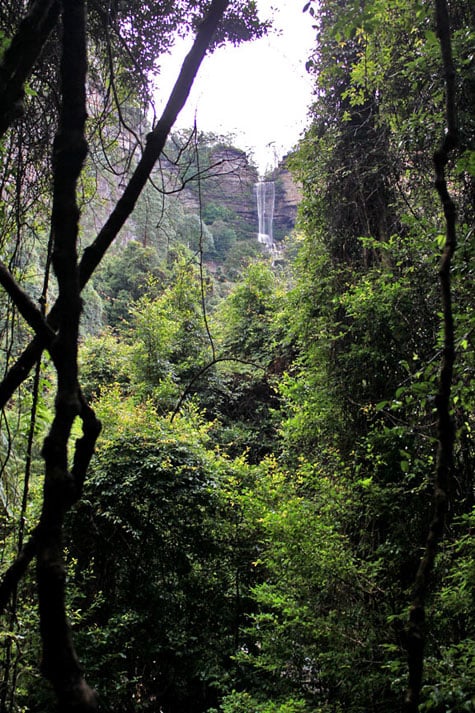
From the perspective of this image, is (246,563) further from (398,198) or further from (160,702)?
(398,198)

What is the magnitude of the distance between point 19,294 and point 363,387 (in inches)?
157

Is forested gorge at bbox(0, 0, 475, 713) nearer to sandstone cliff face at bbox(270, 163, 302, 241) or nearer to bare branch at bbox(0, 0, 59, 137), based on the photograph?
bare branch at bbox(0, 0, 59, 137)

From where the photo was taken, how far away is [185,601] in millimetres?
5027

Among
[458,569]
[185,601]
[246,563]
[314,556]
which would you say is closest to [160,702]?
[185,601]

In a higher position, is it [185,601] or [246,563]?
[246,563]

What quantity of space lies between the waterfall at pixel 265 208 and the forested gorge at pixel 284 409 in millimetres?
22557

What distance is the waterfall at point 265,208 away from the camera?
91.3 feet

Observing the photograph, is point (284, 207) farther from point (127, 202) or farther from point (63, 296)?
point (63, 296)

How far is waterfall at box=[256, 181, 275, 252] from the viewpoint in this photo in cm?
2782

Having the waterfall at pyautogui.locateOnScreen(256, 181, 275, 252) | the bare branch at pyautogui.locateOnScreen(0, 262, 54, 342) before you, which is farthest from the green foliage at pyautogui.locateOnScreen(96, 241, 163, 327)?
the bare branch at pyautogui.locateOnScreen(0, 262, 54, 342)

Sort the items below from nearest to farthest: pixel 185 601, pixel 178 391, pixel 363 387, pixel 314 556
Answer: pixel 314 556, pixel 363 387, pixel 185 601, pixel 178 391

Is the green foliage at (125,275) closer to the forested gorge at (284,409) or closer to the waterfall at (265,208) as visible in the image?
the forested gorge at (284,409)

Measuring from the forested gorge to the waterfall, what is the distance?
22.6m

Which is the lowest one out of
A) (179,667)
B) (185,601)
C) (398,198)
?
(179,667)
